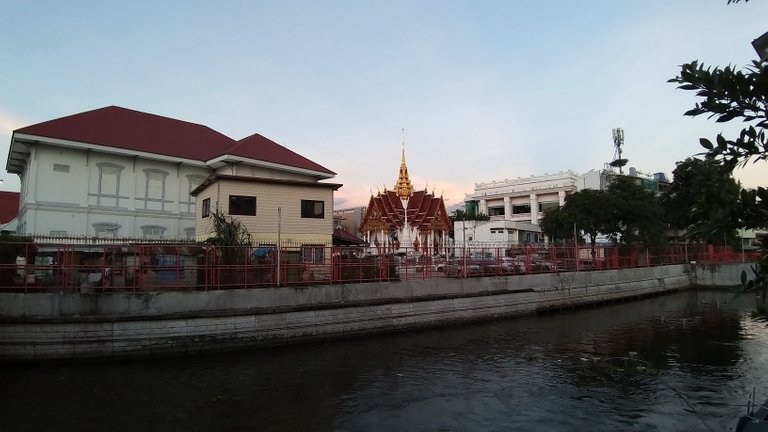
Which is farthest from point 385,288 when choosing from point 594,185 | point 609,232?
point 594,185

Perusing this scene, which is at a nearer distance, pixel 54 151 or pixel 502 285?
pixel 502 285

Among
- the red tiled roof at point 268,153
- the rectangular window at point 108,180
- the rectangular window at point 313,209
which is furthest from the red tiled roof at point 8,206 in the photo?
the rectangular window at point 313,209

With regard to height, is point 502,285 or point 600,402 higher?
point 502,285

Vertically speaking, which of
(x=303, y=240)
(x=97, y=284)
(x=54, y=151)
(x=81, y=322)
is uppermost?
(x=54, y=151)

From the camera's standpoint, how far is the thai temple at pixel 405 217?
48.5 meters

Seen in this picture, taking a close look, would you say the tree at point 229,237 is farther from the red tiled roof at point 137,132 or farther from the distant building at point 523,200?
the distant building at point 523,200

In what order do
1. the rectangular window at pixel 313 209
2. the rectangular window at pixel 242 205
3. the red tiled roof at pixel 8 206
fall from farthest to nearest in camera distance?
the red tiled roof at pixel 8 206 < the rectangular window at pixel 313 209 < the rectangular window at pixel 242 205

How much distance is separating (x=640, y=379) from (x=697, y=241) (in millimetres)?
9899

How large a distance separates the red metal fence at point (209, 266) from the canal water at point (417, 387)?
254cm

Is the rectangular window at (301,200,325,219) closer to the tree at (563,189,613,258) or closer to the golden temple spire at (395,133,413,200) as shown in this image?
the tree at (563,189,613,258)

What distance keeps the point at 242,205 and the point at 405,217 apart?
92.1 ft

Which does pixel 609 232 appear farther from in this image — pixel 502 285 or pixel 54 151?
pixel 54 151

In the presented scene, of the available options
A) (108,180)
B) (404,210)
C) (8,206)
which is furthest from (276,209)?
(8,206)

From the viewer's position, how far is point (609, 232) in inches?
1433
